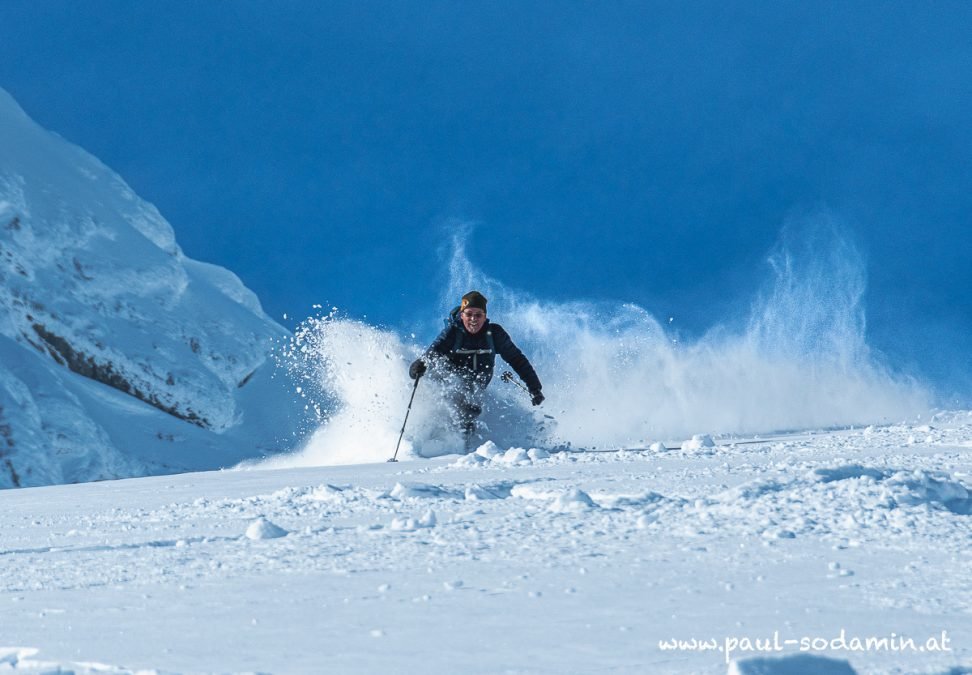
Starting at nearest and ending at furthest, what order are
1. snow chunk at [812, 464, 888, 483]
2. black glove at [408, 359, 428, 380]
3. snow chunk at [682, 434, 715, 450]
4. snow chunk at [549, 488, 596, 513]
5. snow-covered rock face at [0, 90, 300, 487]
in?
snow chunk at [549, 488, 596, 513] → snow chunk at [812, 464, 888, 483] → snow chunk at [682, 434, 715, 450] → black glove at [408, 359, 428, 380] → snow-covered rock face at [0, 90, 300, 487]

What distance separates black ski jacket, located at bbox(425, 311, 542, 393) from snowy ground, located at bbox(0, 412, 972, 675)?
5.29 m

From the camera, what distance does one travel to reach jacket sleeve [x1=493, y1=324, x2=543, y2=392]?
1129 centimetres

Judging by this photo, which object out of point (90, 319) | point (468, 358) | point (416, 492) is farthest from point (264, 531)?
point (90, 319)

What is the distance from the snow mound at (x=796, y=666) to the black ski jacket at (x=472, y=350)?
354 inches

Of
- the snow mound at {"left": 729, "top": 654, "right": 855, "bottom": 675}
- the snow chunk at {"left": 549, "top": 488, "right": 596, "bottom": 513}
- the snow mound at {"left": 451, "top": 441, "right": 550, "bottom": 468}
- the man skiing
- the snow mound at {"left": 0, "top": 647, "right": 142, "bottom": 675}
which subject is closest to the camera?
the snow mound at {"left": 729, "top": 654, "right": 855, "bottom": 675}

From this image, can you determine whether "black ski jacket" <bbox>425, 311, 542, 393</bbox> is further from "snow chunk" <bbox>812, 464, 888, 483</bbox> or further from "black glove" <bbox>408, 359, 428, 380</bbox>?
"snow chunk" <bbox>812, 464, 888, 483</bbox>

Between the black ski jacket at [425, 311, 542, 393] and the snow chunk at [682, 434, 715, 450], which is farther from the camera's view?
the black ski jacket at [425, 311, 542, 393]

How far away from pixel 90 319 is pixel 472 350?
68.1m

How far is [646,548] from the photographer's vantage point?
3494 mm

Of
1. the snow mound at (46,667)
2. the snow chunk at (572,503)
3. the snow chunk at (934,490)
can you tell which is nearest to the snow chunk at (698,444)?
the snow chunk at (934,490)

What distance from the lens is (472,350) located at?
36.3 feet

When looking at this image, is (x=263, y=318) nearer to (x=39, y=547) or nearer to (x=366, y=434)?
(x=366, y=434)

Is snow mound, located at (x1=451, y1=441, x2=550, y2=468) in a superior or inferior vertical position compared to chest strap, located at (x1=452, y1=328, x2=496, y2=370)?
inferior

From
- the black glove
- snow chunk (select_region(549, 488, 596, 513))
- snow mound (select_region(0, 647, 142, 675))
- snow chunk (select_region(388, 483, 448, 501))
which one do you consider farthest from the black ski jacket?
snow mound (select_region(0, 647, 142, 675))
